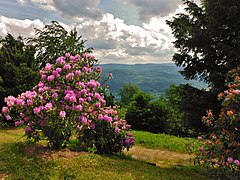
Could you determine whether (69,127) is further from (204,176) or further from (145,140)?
(145,140)

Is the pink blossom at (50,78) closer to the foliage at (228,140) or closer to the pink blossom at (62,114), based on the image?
the pink blossom at (62,114)

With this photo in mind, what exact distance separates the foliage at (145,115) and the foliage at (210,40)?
9.41 m

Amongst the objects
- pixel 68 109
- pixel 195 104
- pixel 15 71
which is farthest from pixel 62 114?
pixel 15 71

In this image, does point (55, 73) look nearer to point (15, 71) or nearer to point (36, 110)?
point (36, 110)

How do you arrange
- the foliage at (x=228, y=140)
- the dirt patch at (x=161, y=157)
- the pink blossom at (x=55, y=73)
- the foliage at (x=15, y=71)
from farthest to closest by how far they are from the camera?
the foliage at (x=15, y=71)
the dirt patch at (x=161, y=157)
the pink blossom at (x=55, y=73)
the foliage at (x=228, y=140)

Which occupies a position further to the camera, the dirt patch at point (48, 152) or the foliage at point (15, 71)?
the foliage at point (15, 71)

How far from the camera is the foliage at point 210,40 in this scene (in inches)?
307

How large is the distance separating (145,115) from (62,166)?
44.5 ft

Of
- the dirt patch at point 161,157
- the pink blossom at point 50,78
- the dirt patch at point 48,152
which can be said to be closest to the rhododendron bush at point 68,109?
the pink blossom at point 50,78

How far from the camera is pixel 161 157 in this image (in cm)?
950

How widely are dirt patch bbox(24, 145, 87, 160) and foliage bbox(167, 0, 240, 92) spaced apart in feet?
18.8

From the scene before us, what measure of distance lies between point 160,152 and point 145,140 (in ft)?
6.21

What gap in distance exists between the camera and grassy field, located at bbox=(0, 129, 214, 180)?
536 centimetres

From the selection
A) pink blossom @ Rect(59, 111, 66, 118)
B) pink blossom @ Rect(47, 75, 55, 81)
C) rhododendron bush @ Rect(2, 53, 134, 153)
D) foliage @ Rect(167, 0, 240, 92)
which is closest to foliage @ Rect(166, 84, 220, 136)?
foliage @ Rect(167, 0, 240, 92)
